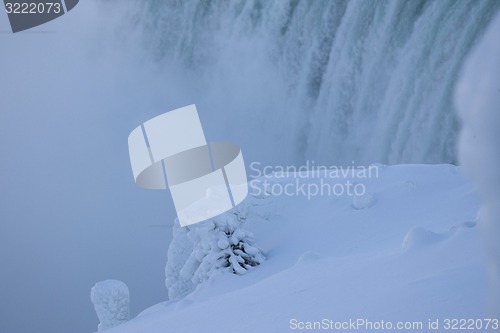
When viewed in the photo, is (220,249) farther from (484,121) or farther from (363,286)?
(484,121)

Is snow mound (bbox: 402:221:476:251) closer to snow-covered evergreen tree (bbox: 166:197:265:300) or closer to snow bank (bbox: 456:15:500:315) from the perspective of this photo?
snow bank (bbox: 456:15:500:315)

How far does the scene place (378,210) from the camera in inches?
312

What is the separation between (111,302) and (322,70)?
1608cm

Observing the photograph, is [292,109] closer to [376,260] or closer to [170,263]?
[170,263]

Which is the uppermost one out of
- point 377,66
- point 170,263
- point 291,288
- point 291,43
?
point 291,43

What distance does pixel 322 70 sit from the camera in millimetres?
21422

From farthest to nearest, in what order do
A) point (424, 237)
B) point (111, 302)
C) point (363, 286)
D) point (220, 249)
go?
1. point (220, 249)
2. point (111, 302)
3. point (424, 237)
4. point (363, 286)

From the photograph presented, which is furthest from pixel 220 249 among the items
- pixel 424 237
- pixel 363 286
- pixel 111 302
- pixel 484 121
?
pixel 484 121

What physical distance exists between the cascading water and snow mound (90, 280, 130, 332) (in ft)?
36.6

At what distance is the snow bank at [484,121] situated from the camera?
159cm

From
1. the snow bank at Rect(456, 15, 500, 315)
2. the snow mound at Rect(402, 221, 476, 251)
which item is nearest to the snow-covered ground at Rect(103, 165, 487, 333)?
the snow mound at Rect(402, 221, 476, 251)

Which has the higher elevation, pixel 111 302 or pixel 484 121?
pixel 484 121

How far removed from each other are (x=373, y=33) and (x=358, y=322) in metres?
16.5

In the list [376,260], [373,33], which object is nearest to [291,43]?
[373,33]
